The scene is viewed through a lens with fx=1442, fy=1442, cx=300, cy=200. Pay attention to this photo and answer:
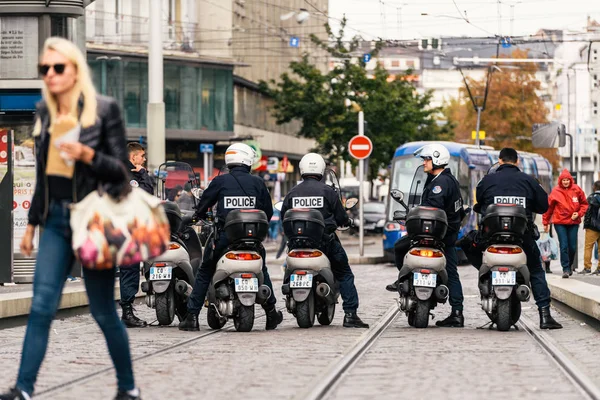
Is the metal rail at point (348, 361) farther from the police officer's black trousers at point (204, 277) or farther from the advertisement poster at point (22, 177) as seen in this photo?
the advertisement poster at point (22, 177)

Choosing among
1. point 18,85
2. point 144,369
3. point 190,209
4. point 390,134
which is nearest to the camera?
point 144,369

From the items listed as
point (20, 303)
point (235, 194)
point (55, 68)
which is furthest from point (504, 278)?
point (55, 68)

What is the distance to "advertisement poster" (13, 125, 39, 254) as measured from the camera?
763 inches

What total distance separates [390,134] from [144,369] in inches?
1836

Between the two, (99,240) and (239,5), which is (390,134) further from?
(99,240)

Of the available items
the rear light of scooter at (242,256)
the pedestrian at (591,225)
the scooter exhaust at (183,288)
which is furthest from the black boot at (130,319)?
the pedestrian at (591,225)

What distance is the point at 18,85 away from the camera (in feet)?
62.1

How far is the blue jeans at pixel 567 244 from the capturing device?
79.6ft

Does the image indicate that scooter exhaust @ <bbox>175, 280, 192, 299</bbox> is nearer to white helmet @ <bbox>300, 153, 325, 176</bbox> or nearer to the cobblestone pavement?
the cobblestone pavement

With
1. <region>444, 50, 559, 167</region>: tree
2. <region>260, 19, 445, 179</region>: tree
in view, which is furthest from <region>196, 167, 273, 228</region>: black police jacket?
<region>444, 50, 559, 167</region>: tree

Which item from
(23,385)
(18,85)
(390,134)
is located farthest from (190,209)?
(390,134)

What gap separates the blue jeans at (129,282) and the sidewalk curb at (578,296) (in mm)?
4423

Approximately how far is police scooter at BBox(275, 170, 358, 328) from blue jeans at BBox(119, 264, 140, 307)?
5.08 feet

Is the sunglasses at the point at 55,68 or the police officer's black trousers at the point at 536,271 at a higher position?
the sunglasses at the point at 55,68
